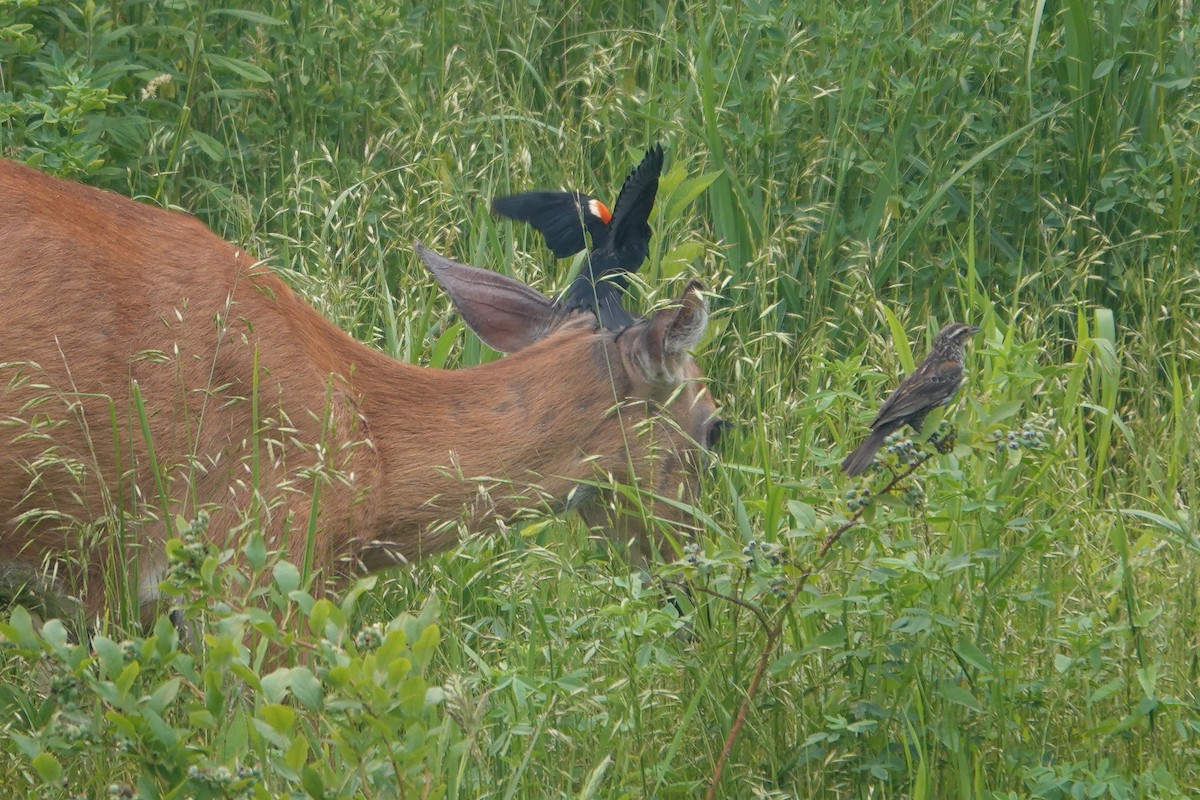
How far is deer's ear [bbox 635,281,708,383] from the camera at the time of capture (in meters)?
3.88

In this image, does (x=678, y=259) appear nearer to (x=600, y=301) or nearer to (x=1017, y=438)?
(x=600, y=301)

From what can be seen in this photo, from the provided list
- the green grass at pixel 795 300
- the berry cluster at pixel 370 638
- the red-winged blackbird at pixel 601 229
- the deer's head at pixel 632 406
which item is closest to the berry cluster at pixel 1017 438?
the green grass at pixel 795 300

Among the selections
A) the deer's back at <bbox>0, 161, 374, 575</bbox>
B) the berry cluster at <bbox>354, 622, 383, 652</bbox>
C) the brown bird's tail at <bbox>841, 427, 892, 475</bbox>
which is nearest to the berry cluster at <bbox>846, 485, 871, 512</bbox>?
the brown bird's tail at <bbox>841, 427, 892, 475</bbox>

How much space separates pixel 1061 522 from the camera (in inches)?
153

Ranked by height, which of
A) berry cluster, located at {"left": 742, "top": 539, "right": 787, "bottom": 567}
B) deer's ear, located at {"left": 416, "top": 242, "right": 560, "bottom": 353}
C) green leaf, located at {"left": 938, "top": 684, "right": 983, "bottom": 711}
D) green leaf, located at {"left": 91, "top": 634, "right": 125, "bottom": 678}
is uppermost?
green leaf, located at {"left": 91, "top": 634, "right": 125, "bottom": 678}

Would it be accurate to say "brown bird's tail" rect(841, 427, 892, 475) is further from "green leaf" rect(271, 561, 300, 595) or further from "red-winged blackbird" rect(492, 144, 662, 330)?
"green leaf" rect(271, 561, 300, 595)

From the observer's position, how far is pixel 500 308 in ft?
14.8

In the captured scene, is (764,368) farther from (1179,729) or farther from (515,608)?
(1179,729)

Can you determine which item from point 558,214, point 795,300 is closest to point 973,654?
point 558,214

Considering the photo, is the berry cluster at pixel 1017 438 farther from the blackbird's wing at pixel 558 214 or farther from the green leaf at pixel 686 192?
the green leaf at pixel 686 192

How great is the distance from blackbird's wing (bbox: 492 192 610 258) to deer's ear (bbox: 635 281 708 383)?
1.53ft

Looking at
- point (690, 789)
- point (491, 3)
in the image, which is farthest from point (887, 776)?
point (491, 3)

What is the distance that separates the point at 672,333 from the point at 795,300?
1.56 m

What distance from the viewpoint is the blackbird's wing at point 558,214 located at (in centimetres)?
438
